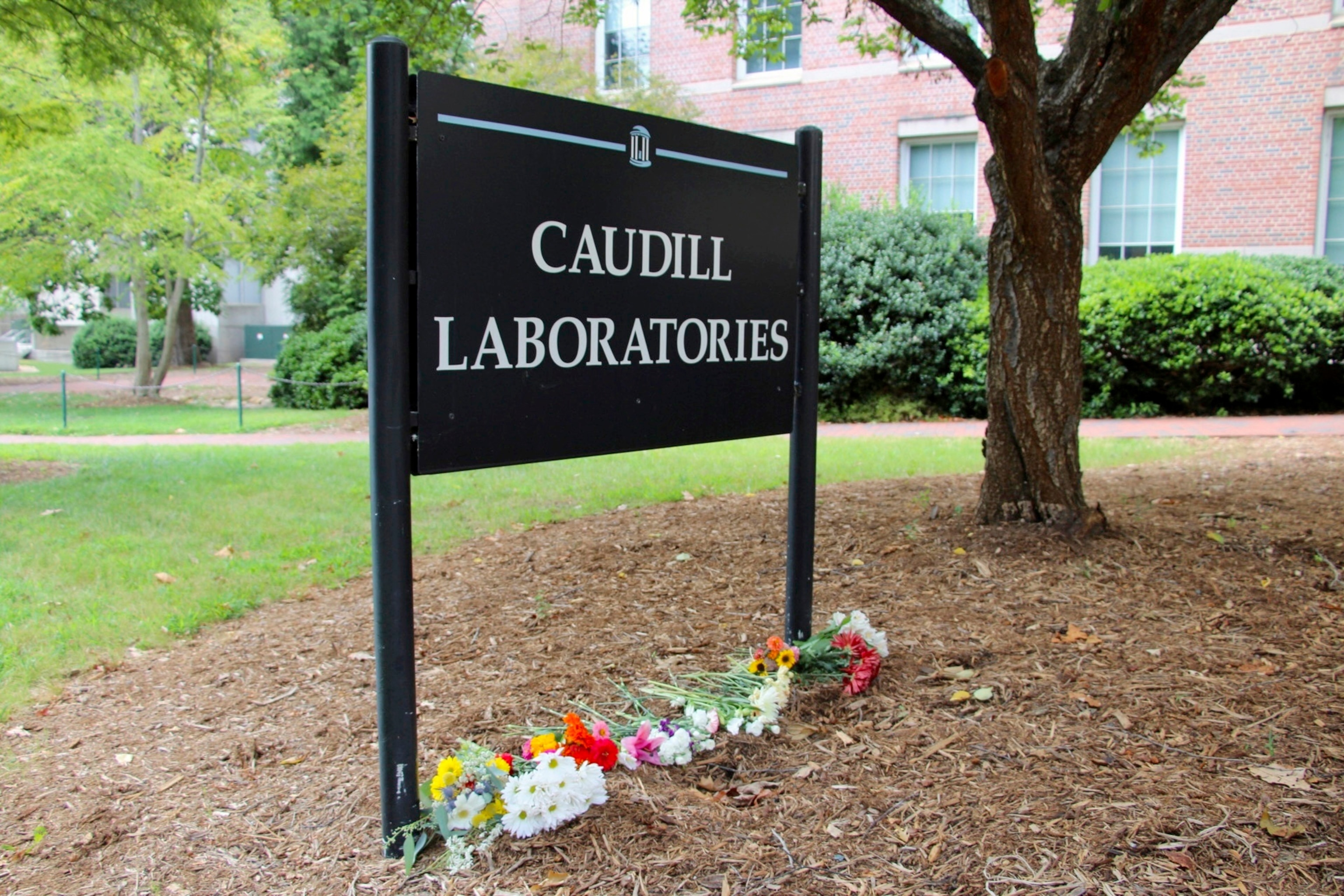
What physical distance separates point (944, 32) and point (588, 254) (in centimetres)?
295

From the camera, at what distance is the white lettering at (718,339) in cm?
308

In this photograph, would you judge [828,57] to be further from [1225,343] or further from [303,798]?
[303,798]

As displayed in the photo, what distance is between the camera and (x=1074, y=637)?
3736 millimetres

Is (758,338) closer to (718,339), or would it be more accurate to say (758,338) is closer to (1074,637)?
(718,339)

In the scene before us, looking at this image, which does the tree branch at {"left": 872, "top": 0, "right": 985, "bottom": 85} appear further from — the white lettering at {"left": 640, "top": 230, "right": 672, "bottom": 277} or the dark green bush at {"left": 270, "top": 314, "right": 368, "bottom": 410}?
the dark green bush at {"left": 270, "top": 314, "right": 368, "bottom": 410}

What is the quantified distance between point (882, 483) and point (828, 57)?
13.3m

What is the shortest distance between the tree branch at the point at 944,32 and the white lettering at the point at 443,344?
3.32 metres

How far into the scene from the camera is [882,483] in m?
7.09

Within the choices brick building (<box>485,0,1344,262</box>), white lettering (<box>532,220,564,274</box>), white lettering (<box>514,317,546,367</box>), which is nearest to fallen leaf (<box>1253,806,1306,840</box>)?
white lettering (<box>514,317,546,367</box>)

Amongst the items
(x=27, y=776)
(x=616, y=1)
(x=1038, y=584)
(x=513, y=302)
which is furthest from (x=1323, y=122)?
(x=27, y=776)

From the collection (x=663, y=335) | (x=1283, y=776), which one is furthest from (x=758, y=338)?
(x=1283, y=776)

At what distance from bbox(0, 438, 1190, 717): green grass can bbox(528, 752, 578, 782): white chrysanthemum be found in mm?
2329

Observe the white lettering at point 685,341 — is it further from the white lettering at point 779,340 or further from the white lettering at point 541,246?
the white lettering at point 541,246

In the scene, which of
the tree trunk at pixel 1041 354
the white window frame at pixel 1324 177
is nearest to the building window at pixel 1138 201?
the white window frame at pixel 1324 177
